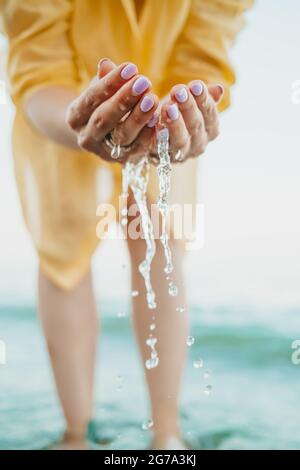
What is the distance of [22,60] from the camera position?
76 centimetres

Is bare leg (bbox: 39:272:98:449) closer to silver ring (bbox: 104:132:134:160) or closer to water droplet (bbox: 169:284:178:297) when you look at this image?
water droplet (bbox: 169:284:178:297)

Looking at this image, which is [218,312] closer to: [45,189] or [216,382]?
[216,382]

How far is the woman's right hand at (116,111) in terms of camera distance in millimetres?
526

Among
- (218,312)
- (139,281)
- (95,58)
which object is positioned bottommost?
(218,312)

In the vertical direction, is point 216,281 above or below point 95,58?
below

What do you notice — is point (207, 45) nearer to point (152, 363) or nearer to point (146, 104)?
point (146, 104)

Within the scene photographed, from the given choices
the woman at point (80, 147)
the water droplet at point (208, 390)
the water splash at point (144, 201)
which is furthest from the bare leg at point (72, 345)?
the water droplet at point (208, 390)

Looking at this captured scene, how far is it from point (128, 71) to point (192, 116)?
8cm

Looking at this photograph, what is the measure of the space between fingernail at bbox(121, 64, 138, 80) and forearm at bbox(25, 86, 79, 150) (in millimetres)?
185

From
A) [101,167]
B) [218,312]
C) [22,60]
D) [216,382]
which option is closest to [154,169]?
[101,167]

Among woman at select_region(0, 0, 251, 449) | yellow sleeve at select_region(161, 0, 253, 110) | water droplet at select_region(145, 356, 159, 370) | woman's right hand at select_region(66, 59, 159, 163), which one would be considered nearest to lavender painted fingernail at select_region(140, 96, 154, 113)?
woman's right hand at select_region(66, 59, 159, 163)

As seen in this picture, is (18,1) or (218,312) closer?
(18,1)

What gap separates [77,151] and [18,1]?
0.57 feet

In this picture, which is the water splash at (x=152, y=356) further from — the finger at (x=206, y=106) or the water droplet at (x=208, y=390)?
the water droplet at (x=208, y=390)
